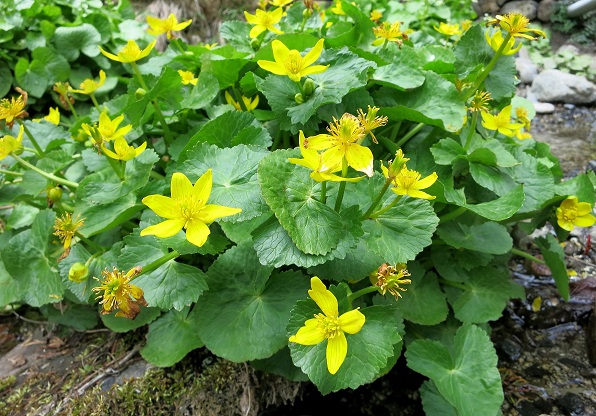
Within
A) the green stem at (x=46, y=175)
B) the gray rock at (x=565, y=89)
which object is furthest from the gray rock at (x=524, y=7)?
the green stem at (x=46, y=175)

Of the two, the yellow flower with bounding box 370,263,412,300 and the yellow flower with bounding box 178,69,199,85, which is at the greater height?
the yellow flower with bounding box 178,69,199,85

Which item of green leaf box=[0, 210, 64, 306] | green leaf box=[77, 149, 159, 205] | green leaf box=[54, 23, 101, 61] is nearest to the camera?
green leaf box=[77, 149, 159, 205]

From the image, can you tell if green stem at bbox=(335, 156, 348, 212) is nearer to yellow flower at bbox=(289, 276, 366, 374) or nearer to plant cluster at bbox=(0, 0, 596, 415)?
plant cluster at bbox=(0, 0, 596, 415)

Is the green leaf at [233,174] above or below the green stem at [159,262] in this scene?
above

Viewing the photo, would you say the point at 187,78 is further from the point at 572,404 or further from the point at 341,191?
the point at 572,404

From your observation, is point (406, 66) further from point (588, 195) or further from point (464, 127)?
point (588, 195)

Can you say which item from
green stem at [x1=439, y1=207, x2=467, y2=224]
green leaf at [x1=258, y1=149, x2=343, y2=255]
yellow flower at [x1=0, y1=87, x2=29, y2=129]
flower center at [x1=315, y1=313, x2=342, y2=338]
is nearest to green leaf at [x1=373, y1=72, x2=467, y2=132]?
green stem at [x1=439, y1=207, x2=467, y2=224]

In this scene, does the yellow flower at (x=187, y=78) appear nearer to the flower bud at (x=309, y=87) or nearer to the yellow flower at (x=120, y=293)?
the flower bud at (x=309, y=87)
